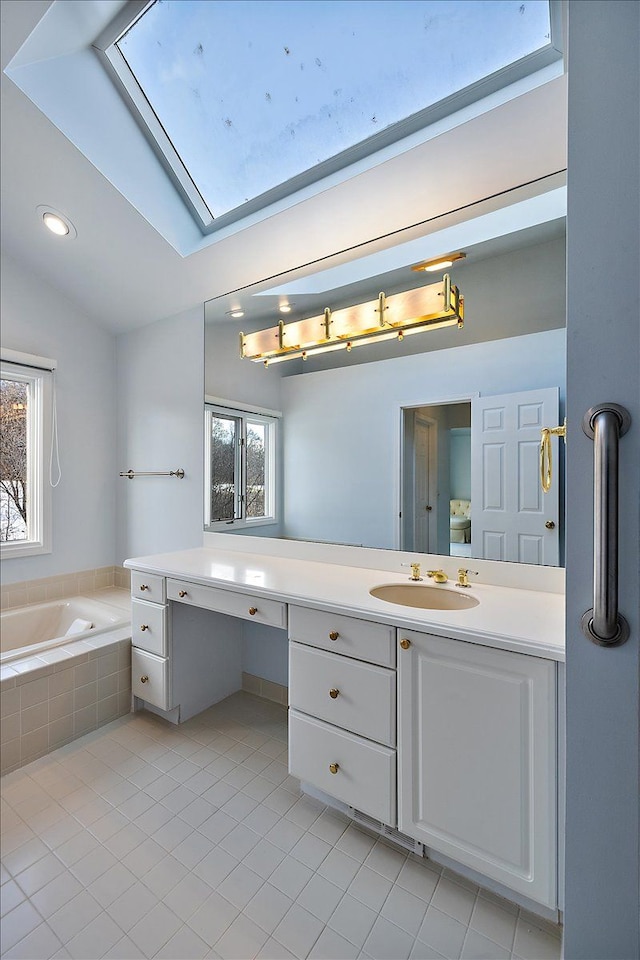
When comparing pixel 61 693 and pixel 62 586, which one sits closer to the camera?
pixel 61 693

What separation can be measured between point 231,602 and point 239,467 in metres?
0.87

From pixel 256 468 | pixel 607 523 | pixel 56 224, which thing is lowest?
pixel 607 523

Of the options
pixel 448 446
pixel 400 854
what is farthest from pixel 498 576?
pixel 400 854

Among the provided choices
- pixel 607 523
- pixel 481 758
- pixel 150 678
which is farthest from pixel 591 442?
pixel 150 678

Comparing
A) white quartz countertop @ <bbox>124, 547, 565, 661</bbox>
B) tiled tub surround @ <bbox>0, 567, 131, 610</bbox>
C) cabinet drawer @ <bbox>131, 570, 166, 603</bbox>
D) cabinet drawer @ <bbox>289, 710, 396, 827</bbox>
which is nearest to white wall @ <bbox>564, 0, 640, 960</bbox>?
white quartz countertop @ <bbox>124, 547, 565, 661</bbox>

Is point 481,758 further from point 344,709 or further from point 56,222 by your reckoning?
point 56,222

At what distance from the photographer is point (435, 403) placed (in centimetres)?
186

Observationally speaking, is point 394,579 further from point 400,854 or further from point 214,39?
point 214,39

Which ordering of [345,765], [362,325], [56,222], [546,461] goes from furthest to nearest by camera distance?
1. [56,222]
2. [362,325]
3. [546,461]
4. [345,765]

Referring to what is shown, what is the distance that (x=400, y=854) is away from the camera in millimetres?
1474

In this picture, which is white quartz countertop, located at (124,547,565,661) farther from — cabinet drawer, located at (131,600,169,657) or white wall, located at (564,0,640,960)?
white wall, located at (564,0,640,960)

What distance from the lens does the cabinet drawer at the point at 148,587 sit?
2092 millimetres

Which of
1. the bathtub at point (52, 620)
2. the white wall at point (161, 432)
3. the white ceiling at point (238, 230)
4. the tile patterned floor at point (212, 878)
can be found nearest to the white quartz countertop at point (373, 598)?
the white wall at point (161, 432)

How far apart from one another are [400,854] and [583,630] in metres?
1.41
